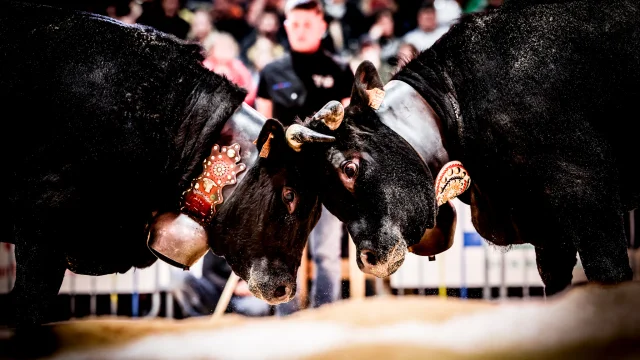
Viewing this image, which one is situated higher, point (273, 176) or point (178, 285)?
point (273, 176)

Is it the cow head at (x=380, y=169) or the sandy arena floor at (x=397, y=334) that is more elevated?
the cow head at (x=380, y=169)

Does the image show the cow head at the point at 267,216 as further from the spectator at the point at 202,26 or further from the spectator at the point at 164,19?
the spectator at the point at 202,26

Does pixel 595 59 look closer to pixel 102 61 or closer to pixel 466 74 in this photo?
pixel 466 74

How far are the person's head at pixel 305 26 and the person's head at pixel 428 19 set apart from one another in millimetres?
1833

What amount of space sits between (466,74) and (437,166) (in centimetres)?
42

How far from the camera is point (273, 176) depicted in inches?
132

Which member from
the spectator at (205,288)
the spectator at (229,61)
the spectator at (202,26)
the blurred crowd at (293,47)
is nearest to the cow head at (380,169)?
the blurred crowd at (293,47)

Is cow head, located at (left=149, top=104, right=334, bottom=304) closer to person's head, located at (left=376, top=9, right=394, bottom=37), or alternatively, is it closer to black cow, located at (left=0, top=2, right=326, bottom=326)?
black cow, located at (left=0, top=2, right=326, bottom=326)

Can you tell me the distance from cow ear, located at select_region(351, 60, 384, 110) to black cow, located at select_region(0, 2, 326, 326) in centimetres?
41

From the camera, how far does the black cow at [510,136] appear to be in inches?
114

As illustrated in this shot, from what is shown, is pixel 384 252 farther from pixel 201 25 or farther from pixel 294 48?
pixel 201 25

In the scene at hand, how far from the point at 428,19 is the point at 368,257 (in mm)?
4613

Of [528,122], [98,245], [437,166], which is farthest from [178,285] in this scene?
[528,122]

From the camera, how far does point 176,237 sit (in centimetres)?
332
